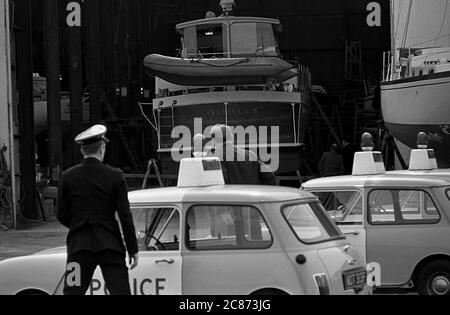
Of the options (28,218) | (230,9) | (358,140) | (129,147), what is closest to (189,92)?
(230,9)

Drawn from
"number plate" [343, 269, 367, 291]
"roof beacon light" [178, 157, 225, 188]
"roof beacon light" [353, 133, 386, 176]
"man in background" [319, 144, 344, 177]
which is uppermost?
"roof beacon light" [178, 157, 225, 188]

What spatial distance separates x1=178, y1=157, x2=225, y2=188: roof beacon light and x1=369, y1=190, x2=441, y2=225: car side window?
8.20ft

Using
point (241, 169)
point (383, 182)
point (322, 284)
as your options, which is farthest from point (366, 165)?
point (322, 284)

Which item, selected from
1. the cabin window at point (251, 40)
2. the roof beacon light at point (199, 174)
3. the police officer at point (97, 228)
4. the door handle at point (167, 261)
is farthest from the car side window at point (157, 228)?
the cabin window at point (251, 40)

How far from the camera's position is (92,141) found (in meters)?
6.74

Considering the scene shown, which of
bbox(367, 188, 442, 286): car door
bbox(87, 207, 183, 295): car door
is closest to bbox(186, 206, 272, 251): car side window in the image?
bbox(87, 207, 183, 295): car door

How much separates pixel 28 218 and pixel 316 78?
69.8 ft

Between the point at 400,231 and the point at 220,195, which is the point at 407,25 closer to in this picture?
the point at 400,231

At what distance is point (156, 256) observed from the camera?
23.9 feet

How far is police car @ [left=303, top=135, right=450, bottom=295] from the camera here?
9.47 metres

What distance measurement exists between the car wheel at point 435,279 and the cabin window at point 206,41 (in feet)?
52.8

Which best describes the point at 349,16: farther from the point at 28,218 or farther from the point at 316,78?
the point at 28,218

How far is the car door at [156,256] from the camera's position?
7.17 m

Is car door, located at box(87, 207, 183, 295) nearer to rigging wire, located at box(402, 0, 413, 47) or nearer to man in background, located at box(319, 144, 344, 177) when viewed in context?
man in background, located at box(319, 144, 344, 177)
